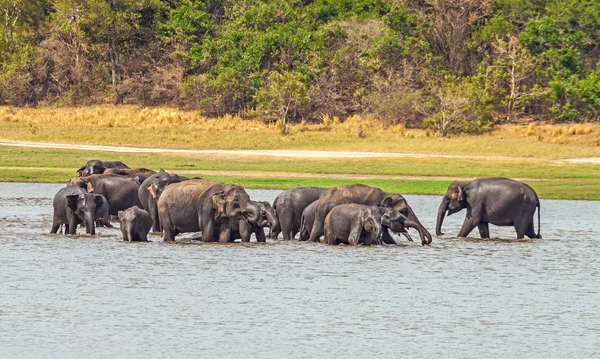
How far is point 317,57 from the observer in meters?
62.6

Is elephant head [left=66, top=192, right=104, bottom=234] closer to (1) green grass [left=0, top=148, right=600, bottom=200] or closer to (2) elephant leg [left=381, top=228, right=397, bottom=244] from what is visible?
(2) elephant leg [left=381, top=228, right=397, bottom=244]

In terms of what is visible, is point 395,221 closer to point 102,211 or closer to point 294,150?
point 102,211

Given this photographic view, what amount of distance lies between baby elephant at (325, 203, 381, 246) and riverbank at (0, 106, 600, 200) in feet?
53.0

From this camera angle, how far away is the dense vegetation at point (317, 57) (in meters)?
59.2

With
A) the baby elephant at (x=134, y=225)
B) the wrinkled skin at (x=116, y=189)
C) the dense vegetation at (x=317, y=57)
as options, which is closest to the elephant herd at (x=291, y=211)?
the baby elephant at (x=134, y=225)

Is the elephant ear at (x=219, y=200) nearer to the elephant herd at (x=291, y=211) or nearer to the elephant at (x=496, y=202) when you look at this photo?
the elephant herd at (x=291, y=211)

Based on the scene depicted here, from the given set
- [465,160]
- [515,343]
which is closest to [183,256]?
[515,343]

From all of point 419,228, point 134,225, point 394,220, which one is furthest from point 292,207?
point 134,225

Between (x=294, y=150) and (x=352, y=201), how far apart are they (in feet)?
102

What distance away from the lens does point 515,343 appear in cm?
1402

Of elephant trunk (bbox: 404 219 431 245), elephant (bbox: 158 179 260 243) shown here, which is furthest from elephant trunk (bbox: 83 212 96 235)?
elephant trunk (bbox: 404 219 431 245)

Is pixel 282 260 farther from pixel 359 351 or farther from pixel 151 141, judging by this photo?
pixel 151 141

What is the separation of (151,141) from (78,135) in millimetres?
3824

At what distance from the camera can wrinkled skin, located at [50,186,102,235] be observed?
921 inches
